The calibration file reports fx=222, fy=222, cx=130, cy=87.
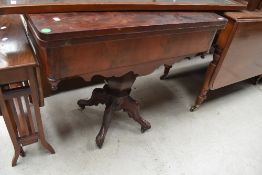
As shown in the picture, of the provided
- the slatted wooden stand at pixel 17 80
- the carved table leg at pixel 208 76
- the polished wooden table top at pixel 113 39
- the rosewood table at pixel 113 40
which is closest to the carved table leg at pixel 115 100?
the rosewood table at pixel 113 40

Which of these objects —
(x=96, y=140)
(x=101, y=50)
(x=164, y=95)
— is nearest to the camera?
(x=101, y=50)

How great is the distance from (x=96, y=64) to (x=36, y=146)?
79cm

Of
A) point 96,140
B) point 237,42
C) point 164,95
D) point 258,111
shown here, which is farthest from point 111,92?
point 258,111

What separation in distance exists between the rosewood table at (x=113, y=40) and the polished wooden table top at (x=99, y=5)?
0.03 metres

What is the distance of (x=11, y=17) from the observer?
1.23m

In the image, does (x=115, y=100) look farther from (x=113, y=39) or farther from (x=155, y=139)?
(x=113, y=39)

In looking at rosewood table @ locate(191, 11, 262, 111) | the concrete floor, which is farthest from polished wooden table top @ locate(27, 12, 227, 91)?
the concrete floor

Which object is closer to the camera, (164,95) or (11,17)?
(11,17)

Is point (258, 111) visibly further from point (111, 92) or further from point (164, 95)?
point (111, 92)

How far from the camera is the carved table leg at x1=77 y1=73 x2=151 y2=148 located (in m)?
1.45

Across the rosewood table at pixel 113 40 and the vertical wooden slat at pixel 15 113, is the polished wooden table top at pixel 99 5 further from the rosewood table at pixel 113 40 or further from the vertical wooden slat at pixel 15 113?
the vertical wooden slat at pixel 15 113

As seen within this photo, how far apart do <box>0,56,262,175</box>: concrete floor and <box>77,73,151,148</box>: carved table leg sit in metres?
0.10

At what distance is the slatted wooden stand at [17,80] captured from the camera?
38.1 inches

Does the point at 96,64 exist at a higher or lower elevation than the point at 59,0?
lower
